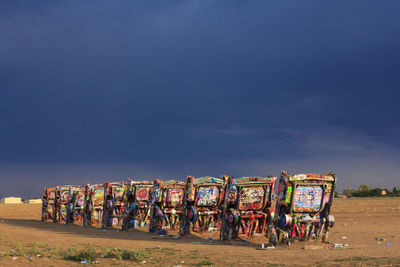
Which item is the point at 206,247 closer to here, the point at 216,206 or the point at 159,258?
the point at 159,258

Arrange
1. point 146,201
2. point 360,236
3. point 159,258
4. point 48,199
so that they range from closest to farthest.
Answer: point 159,258 → point 360,236 → point 146,201 → point 48,199

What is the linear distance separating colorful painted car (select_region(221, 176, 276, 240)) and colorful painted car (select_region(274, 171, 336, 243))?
182 cm

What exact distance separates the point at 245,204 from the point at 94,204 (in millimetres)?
15586

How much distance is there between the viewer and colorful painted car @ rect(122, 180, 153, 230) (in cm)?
2662

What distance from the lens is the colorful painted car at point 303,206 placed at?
55.6ft

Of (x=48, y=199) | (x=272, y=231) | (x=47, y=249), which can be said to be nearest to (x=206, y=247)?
(x=272, y=231)

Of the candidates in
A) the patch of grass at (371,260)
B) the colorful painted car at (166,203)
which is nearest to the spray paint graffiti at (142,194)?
the colorful painted car at (166,203)

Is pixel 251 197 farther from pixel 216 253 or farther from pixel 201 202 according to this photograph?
pixel 216 253

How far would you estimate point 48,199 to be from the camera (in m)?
36.9

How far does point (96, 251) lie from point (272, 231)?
673cm

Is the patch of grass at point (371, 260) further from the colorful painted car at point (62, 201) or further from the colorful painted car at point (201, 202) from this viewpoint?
the colorful painted car at point (62, 201)

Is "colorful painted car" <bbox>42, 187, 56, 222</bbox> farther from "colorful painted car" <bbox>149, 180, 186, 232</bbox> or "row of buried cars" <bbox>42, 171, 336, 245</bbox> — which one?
"colorful painted car" <bbox>149, 180, 186, 232</bbox>

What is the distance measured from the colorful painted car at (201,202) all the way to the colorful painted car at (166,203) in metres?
2.49

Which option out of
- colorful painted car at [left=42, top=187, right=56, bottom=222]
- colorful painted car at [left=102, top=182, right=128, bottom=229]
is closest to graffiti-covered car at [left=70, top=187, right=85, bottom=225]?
colorful painted car at [left=42, top=187, right=56, bottom=222]
